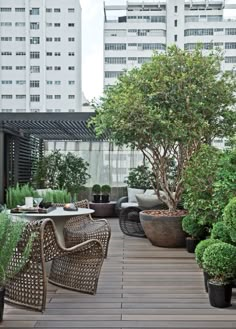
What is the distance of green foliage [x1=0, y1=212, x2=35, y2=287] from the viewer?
316cm

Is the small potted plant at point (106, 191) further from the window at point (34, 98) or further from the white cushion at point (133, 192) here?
the window at point (34, 98)

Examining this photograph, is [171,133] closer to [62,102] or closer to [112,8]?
[62,102]

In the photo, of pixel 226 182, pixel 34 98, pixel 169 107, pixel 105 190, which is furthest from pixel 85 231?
pixel 34 98

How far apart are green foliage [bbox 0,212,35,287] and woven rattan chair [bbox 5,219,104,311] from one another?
70mm

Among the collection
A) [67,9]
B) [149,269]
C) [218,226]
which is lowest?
[149,269]

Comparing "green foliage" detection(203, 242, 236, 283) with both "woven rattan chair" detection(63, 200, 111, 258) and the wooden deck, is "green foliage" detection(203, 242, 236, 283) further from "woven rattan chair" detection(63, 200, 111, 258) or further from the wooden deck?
"woven rattan chair" detection(63, 200, 111, 258)

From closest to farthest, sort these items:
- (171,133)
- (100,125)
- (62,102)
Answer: (171,133)
(100,125)
(62,102)

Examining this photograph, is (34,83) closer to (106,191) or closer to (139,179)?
(106,191)

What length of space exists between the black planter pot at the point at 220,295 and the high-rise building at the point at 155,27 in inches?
332

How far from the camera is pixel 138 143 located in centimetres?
663

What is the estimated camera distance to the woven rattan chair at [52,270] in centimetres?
339

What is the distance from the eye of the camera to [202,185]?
17.0ft

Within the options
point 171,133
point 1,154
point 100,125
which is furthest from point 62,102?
point 171,133

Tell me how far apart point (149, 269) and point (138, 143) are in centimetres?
227
